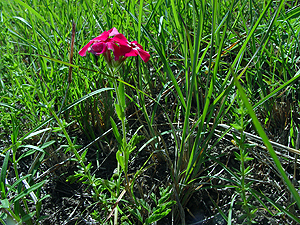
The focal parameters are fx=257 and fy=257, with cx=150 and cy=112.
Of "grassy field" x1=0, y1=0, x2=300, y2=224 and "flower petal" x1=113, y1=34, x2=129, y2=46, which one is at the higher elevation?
"flower petal" x1=113, y1=34, x2=129, y2=46

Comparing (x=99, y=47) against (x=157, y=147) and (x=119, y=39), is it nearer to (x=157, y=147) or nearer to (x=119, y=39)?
(x=119, y=39)

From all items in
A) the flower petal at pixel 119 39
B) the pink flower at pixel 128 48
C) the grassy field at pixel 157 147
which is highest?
the flower petal at pixel 119 39

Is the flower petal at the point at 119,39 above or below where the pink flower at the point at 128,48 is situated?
above

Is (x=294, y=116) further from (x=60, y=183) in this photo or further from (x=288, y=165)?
(x=60, y=183)

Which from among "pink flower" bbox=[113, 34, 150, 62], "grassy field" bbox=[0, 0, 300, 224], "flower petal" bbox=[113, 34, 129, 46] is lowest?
"grassy field" bbox=[0, 0, 300, 224]

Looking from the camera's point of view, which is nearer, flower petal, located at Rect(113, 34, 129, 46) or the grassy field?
flower petal, located at Rect(113, 34, 129, 46)

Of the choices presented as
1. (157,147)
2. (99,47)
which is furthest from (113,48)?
(157,147)

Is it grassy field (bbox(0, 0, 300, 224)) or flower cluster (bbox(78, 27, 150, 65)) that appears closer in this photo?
flower cluster (bbox(78, 27, 150, 65))

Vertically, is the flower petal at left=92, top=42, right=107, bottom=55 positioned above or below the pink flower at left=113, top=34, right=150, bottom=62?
above

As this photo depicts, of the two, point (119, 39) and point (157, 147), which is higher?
point (119, 39)

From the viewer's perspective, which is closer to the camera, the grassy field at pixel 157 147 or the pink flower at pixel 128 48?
the pink flower at pixel 128 48

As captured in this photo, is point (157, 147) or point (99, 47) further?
point (157, 147)

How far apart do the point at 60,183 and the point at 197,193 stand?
697 millimetres

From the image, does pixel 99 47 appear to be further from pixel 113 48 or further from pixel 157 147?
pixel 157 147
